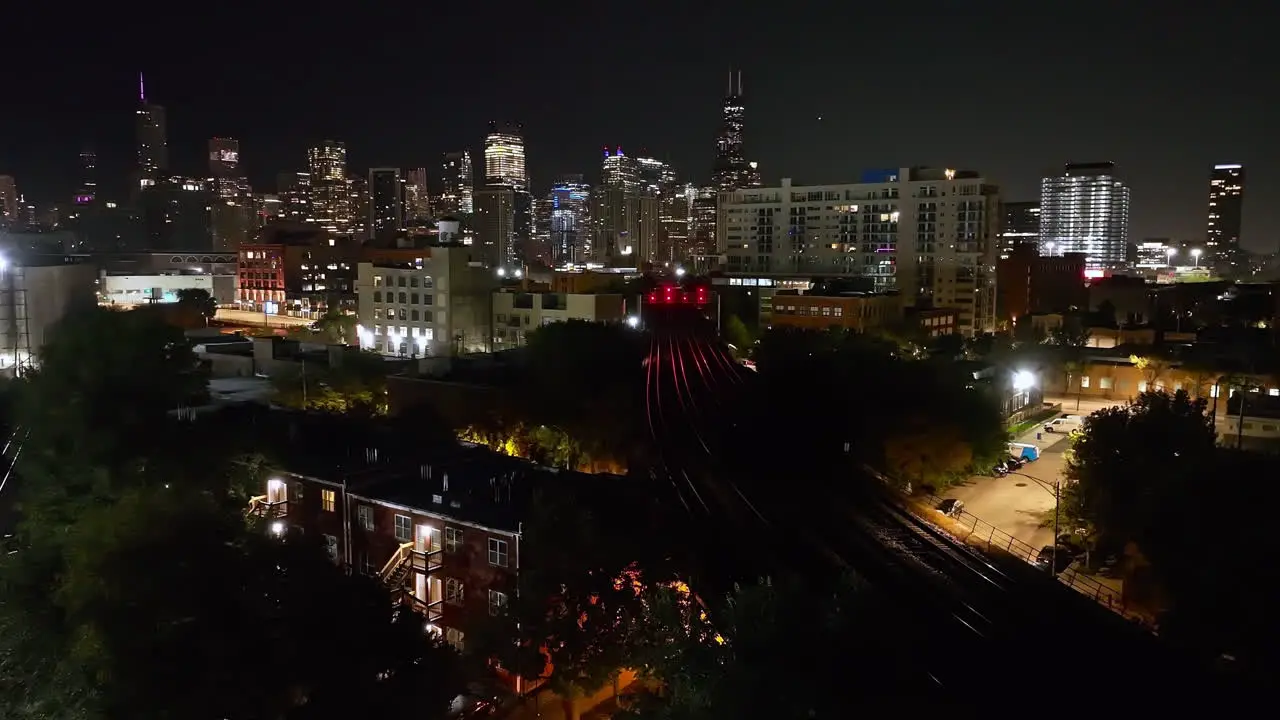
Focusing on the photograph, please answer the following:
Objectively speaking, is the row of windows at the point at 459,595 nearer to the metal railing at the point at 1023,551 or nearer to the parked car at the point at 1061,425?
the metal railing at the point at 1023,551

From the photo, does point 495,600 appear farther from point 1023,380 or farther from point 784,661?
point 1023,380

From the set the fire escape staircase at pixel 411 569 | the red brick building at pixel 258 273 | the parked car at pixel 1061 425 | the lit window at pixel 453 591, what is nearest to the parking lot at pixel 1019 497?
the parked car at pixel 1061 425

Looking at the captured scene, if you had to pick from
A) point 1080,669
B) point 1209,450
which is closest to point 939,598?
point 1080,669

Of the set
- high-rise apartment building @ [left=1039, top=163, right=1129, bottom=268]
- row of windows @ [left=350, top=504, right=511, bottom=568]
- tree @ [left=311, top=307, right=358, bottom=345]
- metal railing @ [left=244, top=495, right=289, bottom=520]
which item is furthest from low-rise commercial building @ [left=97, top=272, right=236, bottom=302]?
high-rise apartment building @ [left=1039, top=163, right=1129, bottom=268]

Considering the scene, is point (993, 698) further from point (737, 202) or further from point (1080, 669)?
point (737, 202)

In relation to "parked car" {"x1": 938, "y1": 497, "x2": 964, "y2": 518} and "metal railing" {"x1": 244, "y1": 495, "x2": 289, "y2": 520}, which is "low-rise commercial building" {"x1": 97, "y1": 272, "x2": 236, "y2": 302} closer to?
"metal railing" {"x1": 244, "y1": 495, "x2": 289, "y2": 520}

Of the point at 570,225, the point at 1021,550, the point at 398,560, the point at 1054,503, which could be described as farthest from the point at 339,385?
the point at 570,225
